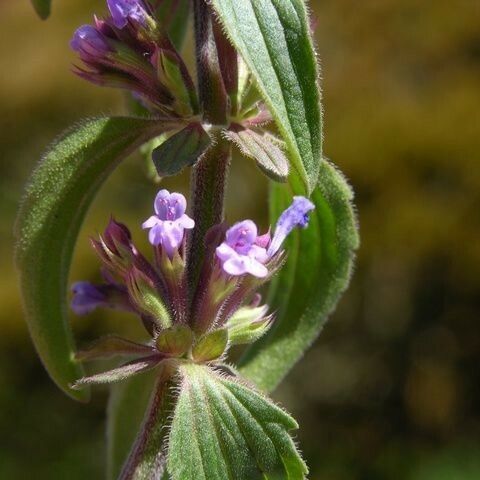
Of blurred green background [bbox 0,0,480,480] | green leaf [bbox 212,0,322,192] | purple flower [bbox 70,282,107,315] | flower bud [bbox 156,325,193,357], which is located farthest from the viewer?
blurred green background [bbox 0,0,480,480]

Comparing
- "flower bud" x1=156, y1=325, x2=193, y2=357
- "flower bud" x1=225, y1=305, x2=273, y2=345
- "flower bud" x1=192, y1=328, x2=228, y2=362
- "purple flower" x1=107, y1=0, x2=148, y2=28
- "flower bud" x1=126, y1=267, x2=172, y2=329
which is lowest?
"flower bud" x1=225, y1=305, x2=273, y2=345

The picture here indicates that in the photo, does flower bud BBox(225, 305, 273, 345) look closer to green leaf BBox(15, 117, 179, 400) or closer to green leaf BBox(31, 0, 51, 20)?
green leaf BBox(15, 117, 179, 400)

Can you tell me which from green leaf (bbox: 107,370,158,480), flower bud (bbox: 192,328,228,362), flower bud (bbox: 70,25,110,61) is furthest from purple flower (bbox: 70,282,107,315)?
flower bud (bbox: 70,25,110,61)

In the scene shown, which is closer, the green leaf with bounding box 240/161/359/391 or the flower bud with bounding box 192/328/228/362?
the flower bud with bounding box 192/328/228/362

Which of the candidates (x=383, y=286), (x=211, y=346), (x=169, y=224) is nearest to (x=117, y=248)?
(x=169, y=224)

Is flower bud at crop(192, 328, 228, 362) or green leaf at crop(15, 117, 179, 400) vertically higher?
green leaf at crop(15, 117, 179, 400)

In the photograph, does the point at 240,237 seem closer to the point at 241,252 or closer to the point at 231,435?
the point at 241,252

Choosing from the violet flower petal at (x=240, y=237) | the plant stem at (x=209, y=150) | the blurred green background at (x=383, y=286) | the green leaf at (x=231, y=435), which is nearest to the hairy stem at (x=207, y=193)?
the plant stem at (x=209, y=150)

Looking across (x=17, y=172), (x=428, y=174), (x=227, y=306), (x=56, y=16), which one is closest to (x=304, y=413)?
(x=428, y=174)
